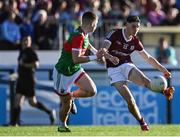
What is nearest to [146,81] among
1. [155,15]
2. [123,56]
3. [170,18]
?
[123,56]

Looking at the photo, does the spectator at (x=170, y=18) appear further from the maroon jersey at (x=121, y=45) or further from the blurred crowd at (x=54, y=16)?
the maroon jersey at (x=121, y=45)

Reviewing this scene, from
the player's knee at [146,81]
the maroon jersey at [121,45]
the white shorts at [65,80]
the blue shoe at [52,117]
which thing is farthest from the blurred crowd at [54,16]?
the player's knee at [146,81]

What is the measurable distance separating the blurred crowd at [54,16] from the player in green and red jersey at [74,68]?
832 centimetres

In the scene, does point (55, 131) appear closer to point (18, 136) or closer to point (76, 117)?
point (18, 136)

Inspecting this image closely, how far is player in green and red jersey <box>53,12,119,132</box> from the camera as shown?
46.9 feet

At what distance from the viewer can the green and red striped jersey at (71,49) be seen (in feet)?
47.0

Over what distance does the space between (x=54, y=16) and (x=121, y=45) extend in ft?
30.2

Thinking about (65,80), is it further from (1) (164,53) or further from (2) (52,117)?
(1) (164,53)

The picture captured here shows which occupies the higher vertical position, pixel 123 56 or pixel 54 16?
pixel 54 16

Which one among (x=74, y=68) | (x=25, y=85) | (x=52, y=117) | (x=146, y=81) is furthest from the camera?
(x=52, y=117)

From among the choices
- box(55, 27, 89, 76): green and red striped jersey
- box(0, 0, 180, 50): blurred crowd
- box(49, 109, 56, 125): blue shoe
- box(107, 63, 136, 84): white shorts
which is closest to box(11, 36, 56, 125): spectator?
box(49, 109, 56, 125): blue shoe

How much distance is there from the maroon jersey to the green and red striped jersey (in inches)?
24.1

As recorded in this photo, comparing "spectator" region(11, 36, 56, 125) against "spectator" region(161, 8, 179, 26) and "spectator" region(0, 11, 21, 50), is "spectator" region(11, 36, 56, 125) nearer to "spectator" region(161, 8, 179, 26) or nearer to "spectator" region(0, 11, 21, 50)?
"spectator" region(0, 11, 21, 50)

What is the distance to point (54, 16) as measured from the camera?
2403cm
